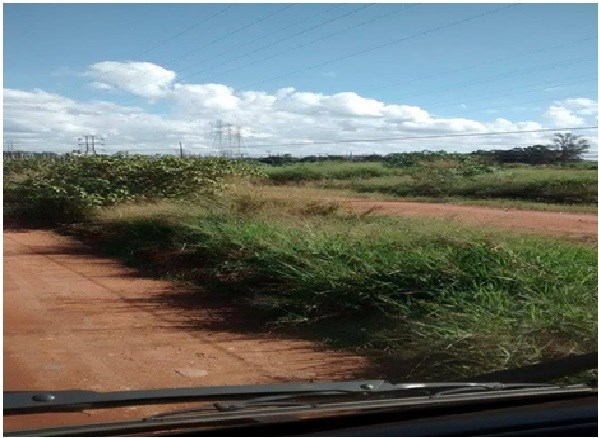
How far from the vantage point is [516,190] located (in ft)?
69.3

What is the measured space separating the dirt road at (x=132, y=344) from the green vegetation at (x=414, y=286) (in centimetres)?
48

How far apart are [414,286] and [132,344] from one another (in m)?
2.63

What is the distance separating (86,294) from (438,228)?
4339 millimetres

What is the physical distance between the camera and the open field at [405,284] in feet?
17.4

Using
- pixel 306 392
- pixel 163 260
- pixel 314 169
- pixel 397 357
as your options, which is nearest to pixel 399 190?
pixel 314 169

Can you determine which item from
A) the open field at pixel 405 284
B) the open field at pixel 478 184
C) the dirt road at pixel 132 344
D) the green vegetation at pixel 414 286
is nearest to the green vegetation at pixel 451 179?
the open field at pixel 478 184

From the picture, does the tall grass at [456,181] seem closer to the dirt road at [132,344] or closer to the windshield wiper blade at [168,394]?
the dirt road at [132,344]

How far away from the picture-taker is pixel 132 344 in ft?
21.1

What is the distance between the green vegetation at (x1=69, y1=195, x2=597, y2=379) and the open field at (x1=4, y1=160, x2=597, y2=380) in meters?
0.01

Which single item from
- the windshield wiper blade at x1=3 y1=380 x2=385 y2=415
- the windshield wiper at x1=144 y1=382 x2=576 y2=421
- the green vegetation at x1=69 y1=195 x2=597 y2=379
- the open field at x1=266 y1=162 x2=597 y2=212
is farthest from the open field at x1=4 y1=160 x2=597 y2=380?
the open field at x1=266 y1=162 x2=597 y2=212

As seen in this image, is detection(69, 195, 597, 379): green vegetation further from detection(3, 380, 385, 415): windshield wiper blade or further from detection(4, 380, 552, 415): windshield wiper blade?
detection(3, 380, 385, 415): windshield wiper blade

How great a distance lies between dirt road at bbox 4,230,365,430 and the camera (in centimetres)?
535

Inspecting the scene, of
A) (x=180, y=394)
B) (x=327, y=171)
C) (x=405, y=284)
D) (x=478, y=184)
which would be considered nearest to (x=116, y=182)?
(x=478, y=184)

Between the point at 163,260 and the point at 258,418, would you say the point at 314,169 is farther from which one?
the point at 258,418
